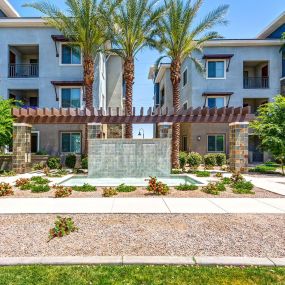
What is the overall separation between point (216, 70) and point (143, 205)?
74.5 feet

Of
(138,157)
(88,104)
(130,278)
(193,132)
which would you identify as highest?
(88,104)

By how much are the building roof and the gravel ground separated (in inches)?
1018

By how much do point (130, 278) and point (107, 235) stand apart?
72.2 inches

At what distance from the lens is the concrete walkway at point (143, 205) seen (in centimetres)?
757

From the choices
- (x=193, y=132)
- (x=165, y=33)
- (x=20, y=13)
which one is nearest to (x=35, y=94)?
(x=20, y=13)

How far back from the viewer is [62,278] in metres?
3.93

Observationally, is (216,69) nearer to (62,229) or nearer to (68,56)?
(68,56)

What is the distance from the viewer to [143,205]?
27.3ft

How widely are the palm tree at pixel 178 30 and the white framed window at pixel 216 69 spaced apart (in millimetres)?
5694

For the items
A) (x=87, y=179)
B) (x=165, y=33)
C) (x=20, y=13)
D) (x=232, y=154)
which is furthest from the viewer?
(x=20, y=13)

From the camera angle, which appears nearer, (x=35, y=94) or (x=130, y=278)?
(x=130, y=278)

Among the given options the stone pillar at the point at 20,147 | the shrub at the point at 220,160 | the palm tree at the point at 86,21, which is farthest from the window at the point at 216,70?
the stone pillar at the point at 20,147

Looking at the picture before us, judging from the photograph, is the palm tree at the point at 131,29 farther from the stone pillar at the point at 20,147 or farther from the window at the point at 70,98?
the stone pillar at the point at 20,147

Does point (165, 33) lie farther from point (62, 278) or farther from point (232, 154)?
point (62, 278)
